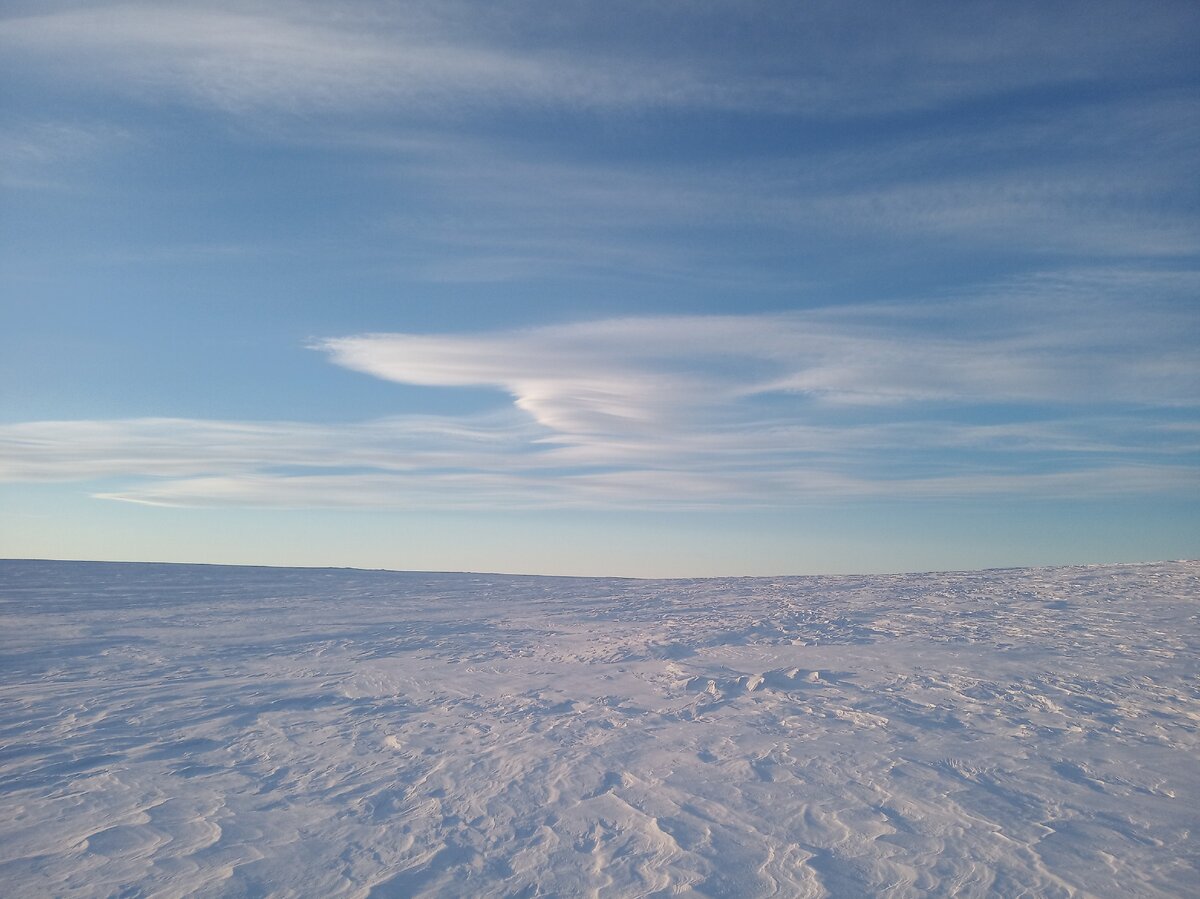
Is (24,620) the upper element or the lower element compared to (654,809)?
upper

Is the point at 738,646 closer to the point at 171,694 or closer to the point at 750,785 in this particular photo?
the point at 750,785

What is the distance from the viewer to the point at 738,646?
11.5m

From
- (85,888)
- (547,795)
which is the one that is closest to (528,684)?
(547,795)

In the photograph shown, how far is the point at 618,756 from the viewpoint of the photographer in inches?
289

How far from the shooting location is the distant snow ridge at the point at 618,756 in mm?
5414

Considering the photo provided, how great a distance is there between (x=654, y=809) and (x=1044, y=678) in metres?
5.51

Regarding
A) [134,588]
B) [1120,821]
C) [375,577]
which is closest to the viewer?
[1120,821]

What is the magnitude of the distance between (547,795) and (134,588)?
17047 mm

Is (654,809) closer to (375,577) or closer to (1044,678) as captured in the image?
(1044,678)

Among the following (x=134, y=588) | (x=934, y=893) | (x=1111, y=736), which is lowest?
(x=934, y=893)

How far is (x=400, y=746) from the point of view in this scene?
764cm

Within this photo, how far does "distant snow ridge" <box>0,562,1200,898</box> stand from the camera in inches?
213

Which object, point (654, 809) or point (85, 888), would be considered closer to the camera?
point (85, 888)

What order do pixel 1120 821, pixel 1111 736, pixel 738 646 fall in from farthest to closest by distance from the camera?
1. pixel 738 646
2. pixel 1111 736
3. pixel 1120 821
